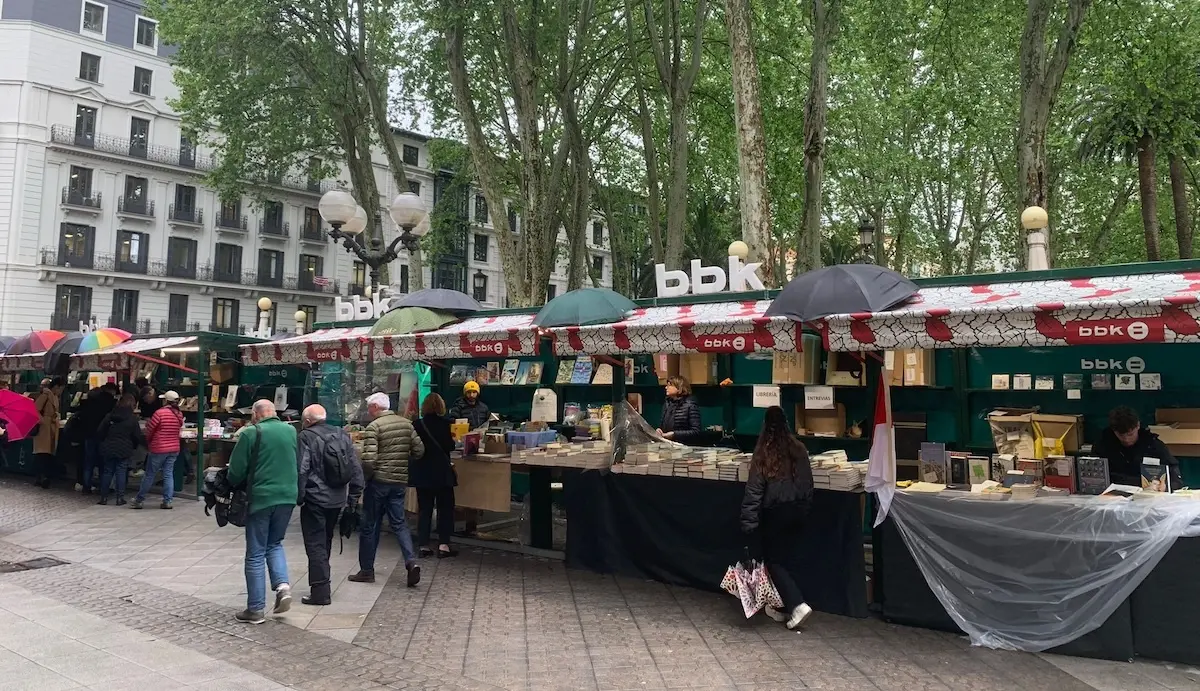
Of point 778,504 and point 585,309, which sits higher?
point 585,309

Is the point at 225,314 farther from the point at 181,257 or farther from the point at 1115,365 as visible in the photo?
the point at 1115,365

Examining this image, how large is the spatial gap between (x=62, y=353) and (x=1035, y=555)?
15.5 metres

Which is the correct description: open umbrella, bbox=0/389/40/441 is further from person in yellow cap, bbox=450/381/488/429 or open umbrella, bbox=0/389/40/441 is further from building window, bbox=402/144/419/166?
building window, bbox=402/144/419/166

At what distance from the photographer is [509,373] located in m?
12.3

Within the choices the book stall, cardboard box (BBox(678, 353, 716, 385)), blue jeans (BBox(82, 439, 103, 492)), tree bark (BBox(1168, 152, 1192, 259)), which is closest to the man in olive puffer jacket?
cardboard box (BBox(678, 353, 716, 385))

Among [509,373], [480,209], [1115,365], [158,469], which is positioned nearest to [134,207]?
[480,209]

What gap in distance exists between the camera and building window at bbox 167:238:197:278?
41.3 metres

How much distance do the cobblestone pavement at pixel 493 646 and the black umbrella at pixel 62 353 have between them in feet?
25.4

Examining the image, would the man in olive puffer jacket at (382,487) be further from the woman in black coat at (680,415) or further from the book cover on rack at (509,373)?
the book cover on rack at (509,373)

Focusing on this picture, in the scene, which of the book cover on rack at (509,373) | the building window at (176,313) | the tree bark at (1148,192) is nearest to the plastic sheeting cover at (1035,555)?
the book cover on rack at (509,373)

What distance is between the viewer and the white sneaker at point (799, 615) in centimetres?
609

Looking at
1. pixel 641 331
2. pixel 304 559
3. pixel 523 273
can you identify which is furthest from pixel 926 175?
pixel 304 559

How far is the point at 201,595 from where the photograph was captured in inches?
282

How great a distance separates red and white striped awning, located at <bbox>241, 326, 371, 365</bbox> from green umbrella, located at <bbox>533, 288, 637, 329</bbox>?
3.28 meters
